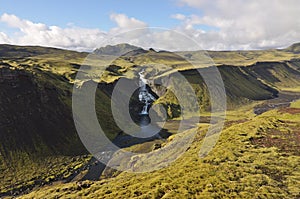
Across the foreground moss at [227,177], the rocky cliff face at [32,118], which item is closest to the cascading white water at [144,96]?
the rocky cliff face at [32,118]

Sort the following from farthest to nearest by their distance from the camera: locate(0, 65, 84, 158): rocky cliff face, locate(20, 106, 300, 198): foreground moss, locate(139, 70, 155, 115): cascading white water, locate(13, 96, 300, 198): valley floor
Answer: locate(139, 70, 155, 115): cascading white water
locate(0, 65, 84, 158): rocky cliff face
locate(13, 96, 300, 198): valley floor
locate(20, 106, 300, 198): foreground moss

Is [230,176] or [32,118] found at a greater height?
[32,118]

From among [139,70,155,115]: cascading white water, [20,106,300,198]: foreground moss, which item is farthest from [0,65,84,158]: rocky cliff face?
[139,70,155,115]: cascading white water

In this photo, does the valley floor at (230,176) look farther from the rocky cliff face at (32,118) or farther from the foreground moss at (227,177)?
the rocky cliff face at (32,118)

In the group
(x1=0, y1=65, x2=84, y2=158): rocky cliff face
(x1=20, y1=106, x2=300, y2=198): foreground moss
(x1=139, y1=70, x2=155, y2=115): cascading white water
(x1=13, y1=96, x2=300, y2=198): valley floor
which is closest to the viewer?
(x1=20, y1=106, x2=300, y2=198): foreground moss

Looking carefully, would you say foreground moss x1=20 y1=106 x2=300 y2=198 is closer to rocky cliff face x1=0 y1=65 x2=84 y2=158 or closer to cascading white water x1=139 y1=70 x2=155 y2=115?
rocky cliff face x1=0 y1=65 x2=84 y2=158

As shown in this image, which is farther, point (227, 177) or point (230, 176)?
point (230, 176)

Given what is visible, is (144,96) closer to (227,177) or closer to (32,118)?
(32,118)

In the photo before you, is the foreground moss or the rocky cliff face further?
the rocky cliff face

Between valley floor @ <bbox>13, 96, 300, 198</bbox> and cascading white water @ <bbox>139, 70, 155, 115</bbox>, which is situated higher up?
cascading white water @ <bbox>139, 70, 155, 115</bbox>

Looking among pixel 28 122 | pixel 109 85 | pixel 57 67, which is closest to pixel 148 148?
pixel 28 122

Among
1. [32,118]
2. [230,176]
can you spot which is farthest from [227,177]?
[32,118]
